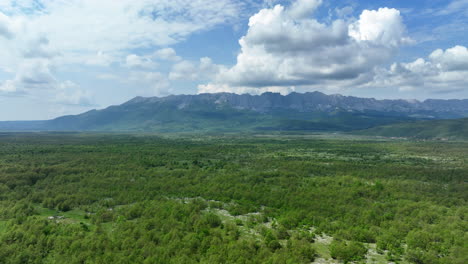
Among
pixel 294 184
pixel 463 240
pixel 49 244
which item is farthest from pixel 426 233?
pixel 49 244

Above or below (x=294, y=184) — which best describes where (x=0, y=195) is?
above

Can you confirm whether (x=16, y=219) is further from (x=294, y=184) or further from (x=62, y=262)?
(x=294, y=184)

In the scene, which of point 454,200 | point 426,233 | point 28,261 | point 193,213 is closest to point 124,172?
point 193,213

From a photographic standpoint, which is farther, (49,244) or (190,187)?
(190,187)

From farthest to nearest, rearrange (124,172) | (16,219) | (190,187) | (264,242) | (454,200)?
(124,172)
(190,187)
(454,200)
(16,219)
(264,242)

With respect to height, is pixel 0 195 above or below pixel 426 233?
above

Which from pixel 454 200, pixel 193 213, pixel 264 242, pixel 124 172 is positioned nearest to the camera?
pixel 264 242

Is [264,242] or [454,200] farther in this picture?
[454,200]

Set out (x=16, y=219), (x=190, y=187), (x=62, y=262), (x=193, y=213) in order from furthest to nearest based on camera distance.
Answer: (x=190, y=187) → (x=193, y=213) → (x=16, y=219) → (x=62, y=262)

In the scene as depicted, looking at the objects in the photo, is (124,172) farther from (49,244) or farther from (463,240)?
(463,240)
